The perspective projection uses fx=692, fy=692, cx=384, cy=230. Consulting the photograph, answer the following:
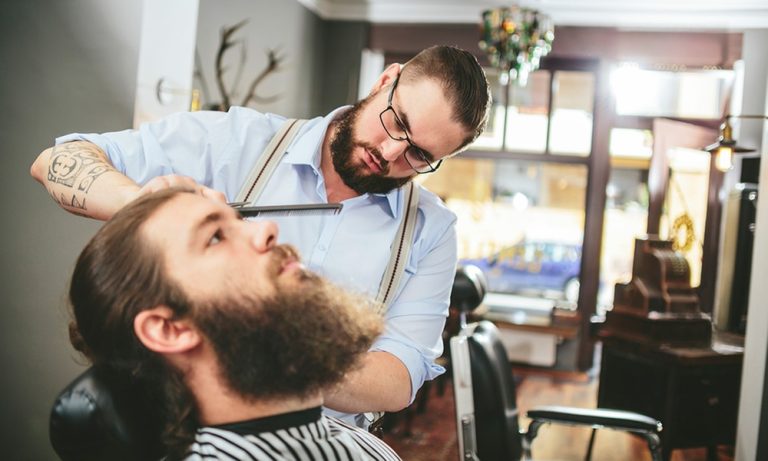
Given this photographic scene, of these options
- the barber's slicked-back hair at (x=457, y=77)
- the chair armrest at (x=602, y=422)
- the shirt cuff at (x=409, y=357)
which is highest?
the barber's slicked-back hair at (x=457, y=77)

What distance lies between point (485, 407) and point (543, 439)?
7.86 feet

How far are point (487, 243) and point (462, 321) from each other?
4385 mm

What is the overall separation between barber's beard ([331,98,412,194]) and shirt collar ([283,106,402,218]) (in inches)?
1.2

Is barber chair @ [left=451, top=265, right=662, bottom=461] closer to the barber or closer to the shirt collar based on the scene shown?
the barber

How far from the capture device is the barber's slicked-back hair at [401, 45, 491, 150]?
151 centimetres

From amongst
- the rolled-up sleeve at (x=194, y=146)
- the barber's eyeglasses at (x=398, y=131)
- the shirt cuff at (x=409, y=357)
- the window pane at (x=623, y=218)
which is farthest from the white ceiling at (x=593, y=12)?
the shirt cuff at (x=409, y=357)

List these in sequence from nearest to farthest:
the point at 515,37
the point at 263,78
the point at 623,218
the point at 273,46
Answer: the point at 515,37 → the point at 263,78 → the point at 273,46 → the point at 623,218

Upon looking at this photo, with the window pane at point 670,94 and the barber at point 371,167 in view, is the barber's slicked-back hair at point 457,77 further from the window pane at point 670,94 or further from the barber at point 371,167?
the window pane at point 670,94

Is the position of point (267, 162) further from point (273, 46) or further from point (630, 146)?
point (630, 146)

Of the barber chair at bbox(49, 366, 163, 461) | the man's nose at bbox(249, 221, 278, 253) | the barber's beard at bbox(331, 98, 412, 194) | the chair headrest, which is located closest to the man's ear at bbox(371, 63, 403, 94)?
the barber's beard at bbox(331, 98, 412, 194)

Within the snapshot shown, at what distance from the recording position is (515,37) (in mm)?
4707

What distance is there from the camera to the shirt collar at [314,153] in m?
1.51

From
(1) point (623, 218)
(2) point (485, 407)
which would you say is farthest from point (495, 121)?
(2) point (485, 407)

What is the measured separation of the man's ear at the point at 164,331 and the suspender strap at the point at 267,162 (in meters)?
0.44
